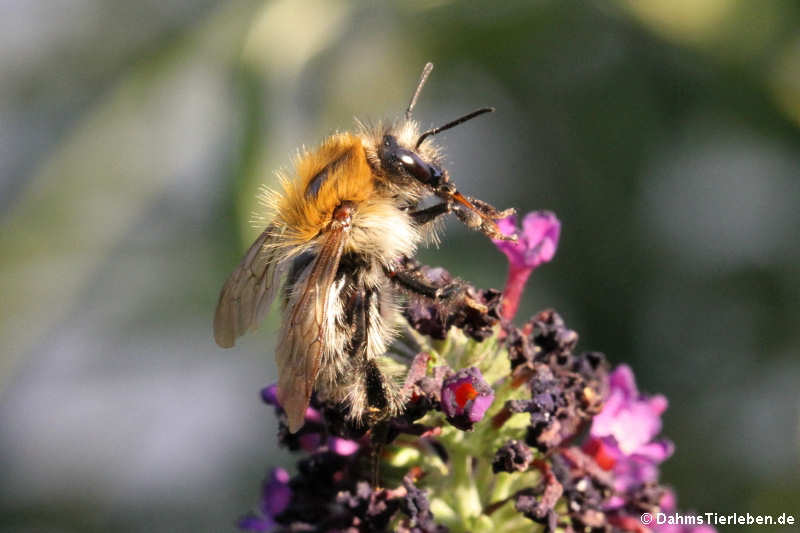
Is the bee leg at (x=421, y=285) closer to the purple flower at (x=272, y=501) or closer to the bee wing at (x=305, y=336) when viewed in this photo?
the bee wing at (x=305, y=336)

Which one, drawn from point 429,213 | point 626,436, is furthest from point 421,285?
point 626,436

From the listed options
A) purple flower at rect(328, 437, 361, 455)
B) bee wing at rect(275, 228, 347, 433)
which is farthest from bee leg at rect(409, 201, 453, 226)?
purple flower at rect(328, 437, 361, 455)

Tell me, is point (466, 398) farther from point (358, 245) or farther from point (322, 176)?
point (322, 176)

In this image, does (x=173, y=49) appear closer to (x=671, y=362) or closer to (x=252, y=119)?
(x=252, y=119)

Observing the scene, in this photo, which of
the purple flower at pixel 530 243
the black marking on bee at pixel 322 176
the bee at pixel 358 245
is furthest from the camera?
the purple flower at pixel 530 243

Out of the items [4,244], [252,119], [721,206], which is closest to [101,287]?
[4,244]

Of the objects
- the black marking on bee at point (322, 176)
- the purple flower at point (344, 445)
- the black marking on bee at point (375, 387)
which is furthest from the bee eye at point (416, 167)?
the purple flower at point (344, 445)
